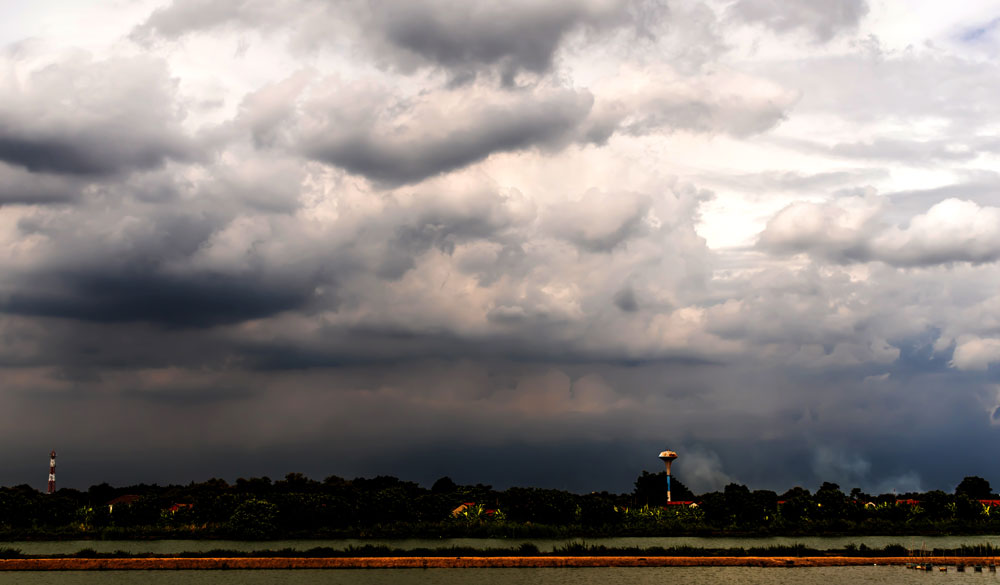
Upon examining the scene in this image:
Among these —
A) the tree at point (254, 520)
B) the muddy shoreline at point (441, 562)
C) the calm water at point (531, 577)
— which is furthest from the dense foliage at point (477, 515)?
the calm water at point (531, 577)

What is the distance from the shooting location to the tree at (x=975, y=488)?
124 metres

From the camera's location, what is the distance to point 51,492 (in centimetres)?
11456

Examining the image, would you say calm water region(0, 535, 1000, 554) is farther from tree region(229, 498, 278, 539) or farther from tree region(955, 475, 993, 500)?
tree region(955, 475, 993, 500)

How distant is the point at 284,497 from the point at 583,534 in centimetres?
2890

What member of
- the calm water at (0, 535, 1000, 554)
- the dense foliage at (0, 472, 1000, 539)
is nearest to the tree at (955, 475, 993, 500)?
the dense foliage at (0, 472, 1000, 539)

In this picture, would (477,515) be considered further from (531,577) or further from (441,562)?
(531,577)

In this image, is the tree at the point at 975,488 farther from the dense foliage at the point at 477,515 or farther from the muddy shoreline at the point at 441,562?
the muddy shoreline at the point at 441,562

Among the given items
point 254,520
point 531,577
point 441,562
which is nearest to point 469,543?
point 441,562

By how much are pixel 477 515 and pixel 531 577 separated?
1395 inches

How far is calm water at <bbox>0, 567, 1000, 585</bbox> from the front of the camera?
53094 millimetres

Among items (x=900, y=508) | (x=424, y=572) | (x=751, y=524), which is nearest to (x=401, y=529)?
(x=424, y=572)

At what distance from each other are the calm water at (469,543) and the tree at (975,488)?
43.5 metres

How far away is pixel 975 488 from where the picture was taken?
125875 mm

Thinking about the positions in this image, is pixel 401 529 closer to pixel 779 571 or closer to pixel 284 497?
pixel 284 497
